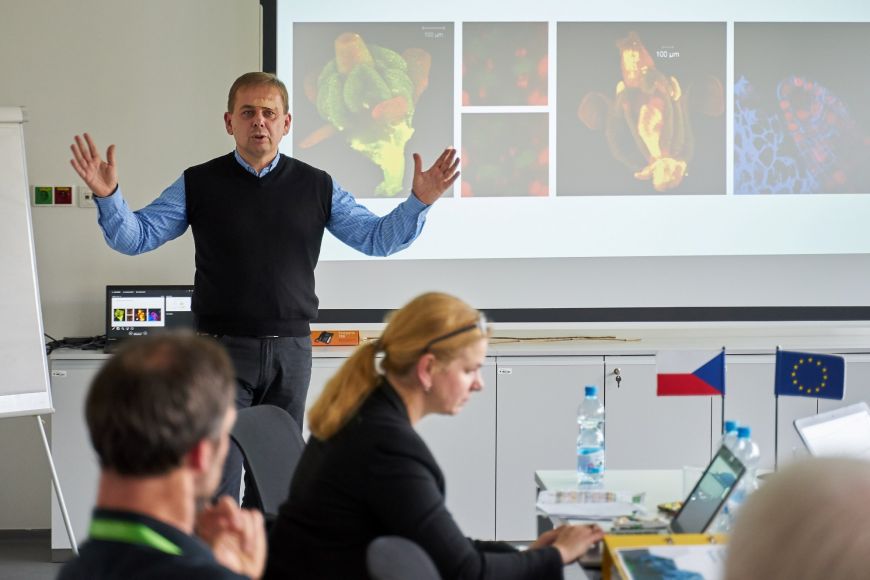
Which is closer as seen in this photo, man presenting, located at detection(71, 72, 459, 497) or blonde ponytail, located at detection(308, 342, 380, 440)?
blonde ponytail, located at detection(308, 342, 380, 440)

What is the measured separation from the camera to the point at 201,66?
4.88 meters

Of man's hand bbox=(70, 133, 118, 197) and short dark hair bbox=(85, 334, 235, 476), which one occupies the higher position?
man's hand bbox=(70, 133, 118, 197)

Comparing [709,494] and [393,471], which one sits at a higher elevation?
[393,471]

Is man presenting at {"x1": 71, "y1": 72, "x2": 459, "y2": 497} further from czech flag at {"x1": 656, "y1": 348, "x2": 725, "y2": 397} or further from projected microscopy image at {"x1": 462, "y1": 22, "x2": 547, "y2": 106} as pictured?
projected microscopy image at {"x1": 462, "y1": 22, "x2": 547, "y2": 106}

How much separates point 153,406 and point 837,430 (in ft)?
6.73

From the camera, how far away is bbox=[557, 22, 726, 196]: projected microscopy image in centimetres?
489

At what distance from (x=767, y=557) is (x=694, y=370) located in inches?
80.9

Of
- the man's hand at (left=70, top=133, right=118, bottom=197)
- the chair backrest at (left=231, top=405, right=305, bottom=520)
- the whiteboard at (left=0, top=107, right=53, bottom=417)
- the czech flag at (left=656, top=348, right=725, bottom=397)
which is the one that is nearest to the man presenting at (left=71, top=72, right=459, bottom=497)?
the man's hand at (left=70, top=133, right=118, bottom=197)

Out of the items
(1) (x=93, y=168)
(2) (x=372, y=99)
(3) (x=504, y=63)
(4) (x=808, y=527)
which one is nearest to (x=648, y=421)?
(3) (x=504, y=63)

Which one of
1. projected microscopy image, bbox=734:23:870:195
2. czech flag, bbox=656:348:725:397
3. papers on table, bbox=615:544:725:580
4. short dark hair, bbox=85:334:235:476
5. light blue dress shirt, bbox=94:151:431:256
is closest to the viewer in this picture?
short dark hair, bbox=85:334:235:476

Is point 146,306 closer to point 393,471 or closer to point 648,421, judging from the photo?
point 648,421

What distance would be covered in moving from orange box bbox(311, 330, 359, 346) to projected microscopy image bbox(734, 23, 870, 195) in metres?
1.90

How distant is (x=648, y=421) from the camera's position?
4.75 meters

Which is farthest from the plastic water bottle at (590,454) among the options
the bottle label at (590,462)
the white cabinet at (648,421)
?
the white cabinet at (648,421)
